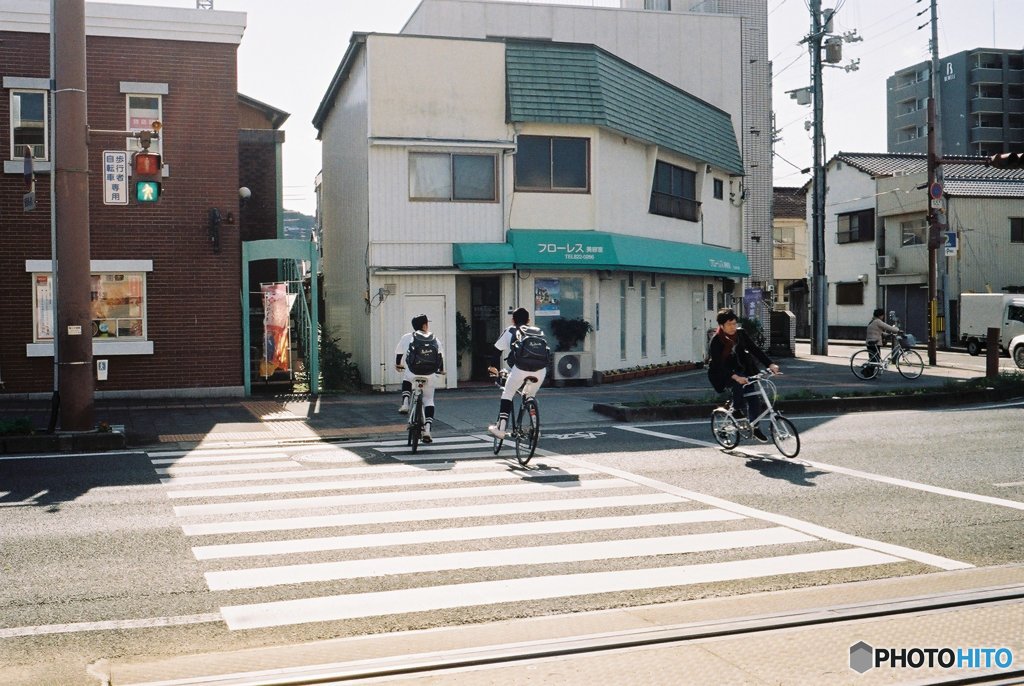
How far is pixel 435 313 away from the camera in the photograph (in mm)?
23297

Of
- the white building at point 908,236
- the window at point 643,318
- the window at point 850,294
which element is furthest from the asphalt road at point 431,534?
the window at point 850,294

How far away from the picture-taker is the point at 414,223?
23.2m

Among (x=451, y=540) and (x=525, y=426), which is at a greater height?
(x=525, y=426)

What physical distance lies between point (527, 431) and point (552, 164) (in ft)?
43.2

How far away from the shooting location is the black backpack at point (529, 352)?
500 inches

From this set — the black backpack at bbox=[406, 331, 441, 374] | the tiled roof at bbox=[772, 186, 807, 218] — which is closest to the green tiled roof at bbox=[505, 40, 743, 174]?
the black backpack at bbox=[406, 331, 441, 374]

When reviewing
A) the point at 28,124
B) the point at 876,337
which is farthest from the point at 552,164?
the point at 28,124

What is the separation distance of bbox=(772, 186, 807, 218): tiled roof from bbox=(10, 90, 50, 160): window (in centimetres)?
4803

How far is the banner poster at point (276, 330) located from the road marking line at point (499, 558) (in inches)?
584

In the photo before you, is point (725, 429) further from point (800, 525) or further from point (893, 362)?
point (893, 362)

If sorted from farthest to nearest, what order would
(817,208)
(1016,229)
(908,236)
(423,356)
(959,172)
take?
(908,236)
(959,172)
(1016,229)
(817,208)
(423,356)

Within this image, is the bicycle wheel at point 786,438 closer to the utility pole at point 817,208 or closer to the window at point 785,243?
the utility pole at point 817,208

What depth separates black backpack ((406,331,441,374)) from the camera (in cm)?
1345

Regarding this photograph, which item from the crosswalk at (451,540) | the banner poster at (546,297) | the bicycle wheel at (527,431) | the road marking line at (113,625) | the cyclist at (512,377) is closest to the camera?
the road marking line at (113,625)
